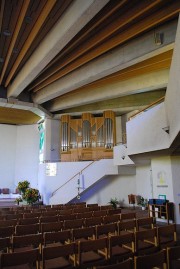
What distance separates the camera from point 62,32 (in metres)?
5.64

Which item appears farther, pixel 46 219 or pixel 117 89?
pixel 117 89

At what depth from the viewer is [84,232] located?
3.77 m

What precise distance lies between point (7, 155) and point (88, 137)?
6.28 metres

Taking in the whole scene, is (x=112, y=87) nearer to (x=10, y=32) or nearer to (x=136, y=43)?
(x=136, y=43)

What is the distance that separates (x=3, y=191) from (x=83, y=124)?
22.8 feet

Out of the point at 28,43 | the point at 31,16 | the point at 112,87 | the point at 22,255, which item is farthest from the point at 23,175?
the point at 22,255

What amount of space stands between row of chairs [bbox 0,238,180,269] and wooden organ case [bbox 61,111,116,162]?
914cm

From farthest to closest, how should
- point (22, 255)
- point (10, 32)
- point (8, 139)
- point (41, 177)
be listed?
1. point (8, 139)
2. point (41, 177)
3. point (10, 32)
4. point (22, 255)

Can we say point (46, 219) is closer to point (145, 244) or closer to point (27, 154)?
point (145, 244)

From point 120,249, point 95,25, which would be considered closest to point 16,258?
point 120,249

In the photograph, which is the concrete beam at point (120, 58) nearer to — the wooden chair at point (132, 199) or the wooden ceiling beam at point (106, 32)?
the wooden ceiling beam at point (106, 32)

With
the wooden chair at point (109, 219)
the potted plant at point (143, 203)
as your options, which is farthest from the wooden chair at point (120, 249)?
the potted plant at point (143, 203)

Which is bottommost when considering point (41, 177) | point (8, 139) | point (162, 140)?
point (41, 177)

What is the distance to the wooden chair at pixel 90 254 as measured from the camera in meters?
2.92
